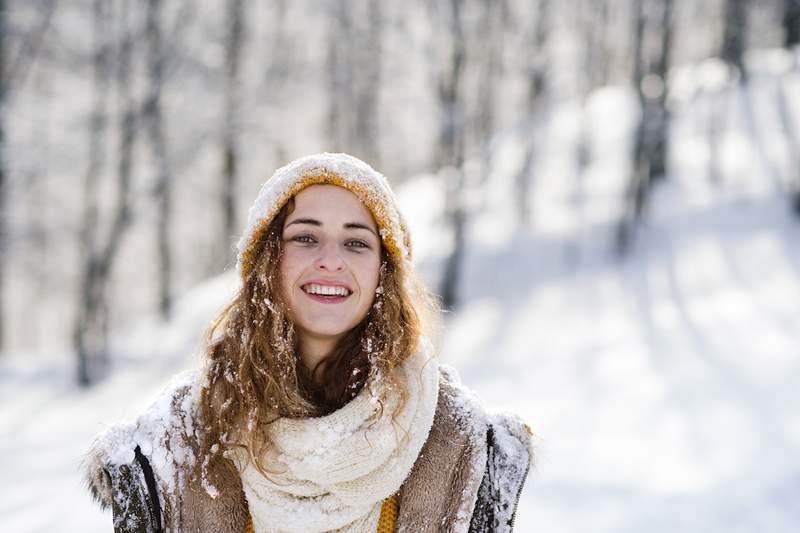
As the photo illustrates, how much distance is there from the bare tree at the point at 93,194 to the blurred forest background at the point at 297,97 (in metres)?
0.03

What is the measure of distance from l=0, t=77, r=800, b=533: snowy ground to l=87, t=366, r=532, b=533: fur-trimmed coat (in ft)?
0.57

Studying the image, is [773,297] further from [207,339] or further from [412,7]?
[207,339]

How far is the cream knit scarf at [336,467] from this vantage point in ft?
5.20

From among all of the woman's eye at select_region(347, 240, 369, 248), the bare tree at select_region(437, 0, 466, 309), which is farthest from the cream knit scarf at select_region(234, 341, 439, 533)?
the bare tree at select_region(437, 0, 466, 309)

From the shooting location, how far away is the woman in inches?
63.1

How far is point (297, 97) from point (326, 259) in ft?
46.8

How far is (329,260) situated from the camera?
169cm

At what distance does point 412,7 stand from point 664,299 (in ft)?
24.2

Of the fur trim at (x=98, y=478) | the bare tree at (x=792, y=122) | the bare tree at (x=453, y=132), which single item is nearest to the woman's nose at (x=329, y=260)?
the fur trim at (x=98, y=478)

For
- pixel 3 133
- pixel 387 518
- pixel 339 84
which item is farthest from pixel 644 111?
pixel 387 518

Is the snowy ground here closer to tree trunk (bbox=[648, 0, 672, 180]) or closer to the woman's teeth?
the woman's teeth

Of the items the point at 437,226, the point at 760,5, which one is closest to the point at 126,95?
the point at 437,226

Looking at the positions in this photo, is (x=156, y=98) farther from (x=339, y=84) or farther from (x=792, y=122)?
(x=792, y=122)

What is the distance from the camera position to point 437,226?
14.6 m
